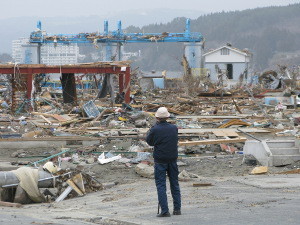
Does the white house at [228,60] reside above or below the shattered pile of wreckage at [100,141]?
above

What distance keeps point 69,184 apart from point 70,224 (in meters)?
4.29

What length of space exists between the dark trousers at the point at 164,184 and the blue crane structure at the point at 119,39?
2856 inches

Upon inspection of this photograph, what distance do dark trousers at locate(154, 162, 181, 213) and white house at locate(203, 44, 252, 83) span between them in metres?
78.3

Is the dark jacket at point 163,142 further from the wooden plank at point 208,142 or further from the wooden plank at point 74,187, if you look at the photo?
the wooden plank at point 208,142

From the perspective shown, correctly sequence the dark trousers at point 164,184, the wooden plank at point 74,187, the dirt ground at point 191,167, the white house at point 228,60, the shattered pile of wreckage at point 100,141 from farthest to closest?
the white house at point 228,60 < the dirt ground at point 191,167 < the shattered pile of wreckage at point 100,141 < the wooden plank at point 74,187 < the dark trousers at point 164,184

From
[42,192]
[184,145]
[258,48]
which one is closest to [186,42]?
[184,145]

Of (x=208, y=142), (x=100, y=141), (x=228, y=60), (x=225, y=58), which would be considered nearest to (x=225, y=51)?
(x=225, y=58)

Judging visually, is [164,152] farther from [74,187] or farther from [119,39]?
[119,39]

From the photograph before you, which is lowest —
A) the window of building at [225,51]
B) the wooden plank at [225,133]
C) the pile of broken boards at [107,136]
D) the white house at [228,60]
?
the pile of broken boards at [107,136]

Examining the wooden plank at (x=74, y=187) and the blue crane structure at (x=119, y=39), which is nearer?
the wooden plank at (x=74, y=187)

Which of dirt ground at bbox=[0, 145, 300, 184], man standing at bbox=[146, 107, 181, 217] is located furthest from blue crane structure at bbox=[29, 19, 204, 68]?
man standing at bbox=[146, 107, 181, 217]

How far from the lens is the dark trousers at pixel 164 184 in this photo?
998 cm

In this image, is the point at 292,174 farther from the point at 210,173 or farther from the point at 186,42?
the point at 186,42

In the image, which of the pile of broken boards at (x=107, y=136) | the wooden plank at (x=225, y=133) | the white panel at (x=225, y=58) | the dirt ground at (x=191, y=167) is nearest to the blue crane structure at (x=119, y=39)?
the white panel at (x=225, y=58)
